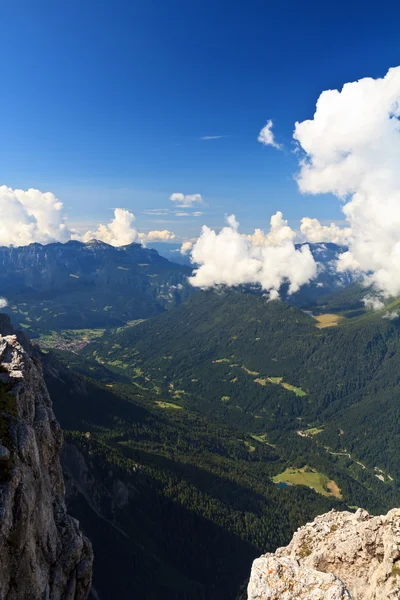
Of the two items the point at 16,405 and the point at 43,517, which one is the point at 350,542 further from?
the point at 16,405

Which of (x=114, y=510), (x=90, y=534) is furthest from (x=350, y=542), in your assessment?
(x=114, y=510)

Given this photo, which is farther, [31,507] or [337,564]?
[337,564]

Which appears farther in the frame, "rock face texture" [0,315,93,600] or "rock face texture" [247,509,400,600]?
"rock face texture" [0,315,93,600]

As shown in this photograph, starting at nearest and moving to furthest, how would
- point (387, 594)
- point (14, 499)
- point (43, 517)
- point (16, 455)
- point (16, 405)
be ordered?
1. point (387, 594)
2. point (14, 499)
3. point (16, 455)
4. point (43, 517)
5. point (16, 405)

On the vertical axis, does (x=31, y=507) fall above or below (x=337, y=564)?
above
